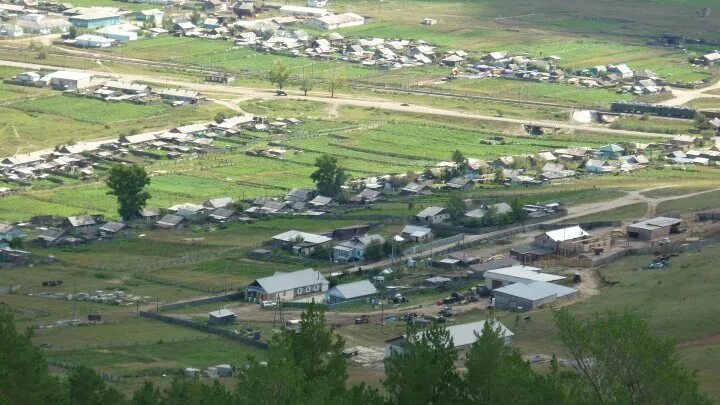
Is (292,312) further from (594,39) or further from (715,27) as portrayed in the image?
(715,27)

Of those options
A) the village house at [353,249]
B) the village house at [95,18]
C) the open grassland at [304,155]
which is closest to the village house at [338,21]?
the village house at [95,18]

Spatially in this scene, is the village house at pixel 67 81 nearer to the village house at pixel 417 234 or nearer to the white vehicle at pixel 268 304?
the village house at pixel 417 234

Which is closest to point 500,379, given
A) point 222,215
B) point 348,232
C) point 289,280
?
point 289,280

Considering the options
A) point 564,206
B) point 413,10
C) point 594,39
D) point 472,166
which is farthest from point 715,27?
point 564,206

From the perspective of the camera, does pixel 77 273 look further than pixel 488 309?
Yes

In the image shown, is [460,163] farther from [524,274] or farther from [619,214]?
[524,274]

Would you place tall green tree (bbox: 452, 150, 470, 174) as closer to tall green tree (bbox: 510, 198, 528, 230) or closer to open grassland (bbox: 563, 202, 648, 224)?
open grassland (bbox: 563, 202, 648, 224)
